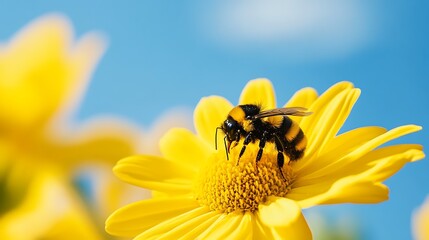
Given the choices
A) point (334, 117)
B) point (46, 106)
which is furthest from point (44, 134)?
point (334, 117)

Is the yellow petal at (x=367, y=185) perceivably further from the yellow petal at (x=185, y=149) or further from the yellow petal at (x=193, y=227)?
the yellow petal at (x=185, y=149)

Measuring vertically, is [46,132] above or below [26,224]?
above

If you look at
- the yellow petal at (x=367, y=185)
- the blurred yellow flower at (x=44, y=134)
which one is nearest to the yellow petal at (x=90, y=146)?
the blurred yellow flower at (x=44, y=134)

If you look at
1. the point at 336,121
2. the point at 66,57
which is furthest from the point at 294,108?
the point at 66,57

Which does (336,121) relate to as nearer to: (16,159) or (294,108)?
(294,108)

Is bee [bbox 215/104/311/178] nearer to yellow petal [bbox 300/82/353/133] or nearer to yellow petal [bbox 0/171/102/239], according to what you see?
yellow petal [bbox 300/82/353/133]

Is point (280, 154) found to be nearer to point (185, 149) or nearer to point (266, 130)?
point (266, 130)

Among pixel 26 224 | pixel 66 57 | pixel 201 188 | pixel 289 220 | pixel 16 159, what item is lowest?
pixel 289 220
